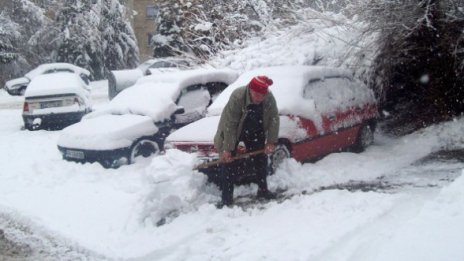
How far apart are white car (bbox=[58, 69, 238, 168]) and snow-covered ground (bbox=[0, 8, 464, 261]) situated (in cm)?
30

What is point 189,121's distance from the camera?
9102mm

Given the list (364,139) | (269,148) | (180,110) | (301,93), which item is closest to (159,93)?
(180,110)

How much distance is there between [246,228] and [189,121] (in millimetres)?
3913

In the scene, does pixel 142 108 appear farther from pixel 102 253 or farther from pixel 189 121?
pixel 102 253

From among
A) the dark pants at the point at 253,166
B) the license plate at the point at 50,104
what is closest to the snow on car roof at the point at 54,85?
the license plate at the point at 50,104

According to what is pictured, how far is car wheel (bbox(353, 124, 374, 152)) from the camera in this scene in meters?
9.11

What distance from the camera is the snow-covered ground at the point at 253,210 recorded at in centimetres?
469

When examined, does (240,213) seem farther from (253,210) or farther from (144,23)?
(144,23)

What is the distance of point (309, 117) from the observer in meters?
7.74

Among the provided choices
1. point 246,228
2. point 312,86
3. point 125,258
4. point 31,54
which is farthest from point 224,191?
point 31,54

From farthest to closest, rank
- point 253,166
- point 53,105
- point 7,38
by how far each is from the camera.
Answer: point 7,38 → point 53,105 → point 253,166

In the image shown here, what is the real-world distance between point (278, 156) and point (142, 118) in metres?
2.66

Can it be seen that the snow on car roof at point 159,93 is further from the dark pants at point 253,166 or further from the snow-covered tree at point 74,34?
the snow-covered tree at point 74,34

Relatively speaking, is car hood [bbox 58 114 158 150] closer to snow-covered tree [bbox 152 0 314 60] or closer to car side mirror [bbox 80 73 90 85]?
snow-covered tree [bbox 152 0 314 60]
